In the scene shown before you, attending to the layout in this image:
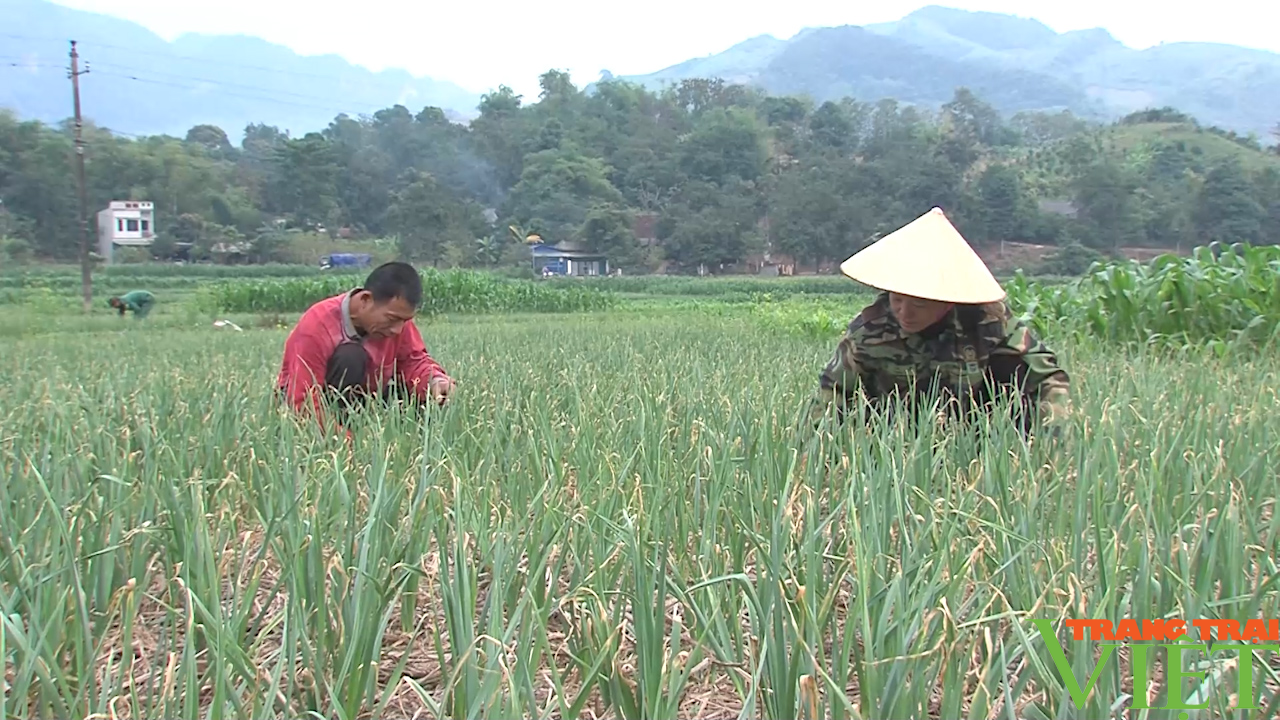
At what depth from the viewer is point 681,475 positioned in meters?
1.96

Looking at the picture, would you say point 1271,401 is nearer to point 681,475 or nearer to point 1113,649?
point 681,475

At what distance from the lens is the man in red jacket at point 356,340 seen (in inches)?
127

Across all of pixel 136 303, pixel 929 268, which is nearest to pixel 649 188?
pixel 136 303

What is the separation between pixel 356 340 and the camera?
11.0 ft

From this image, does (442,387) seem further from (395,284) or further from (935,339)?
(935,339)

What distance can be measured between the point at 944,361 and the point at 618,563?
1.57m

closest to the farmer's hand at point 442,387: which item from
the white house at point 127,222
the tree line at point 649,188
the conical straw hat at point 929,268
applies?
the conical straw hat at point 929,268

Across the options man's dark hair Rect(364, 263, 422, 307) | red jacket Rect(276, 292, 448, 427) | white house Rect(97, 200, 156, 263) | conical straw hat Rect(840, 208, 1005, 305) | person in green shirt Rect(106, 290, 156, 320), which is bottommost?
person in green shirt Rect(106, 290, 156, 320)

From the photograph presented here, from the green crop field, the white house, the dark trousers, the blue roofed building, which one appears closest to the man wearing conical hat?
the green crop field

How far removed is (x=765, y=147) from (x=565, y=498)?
50.0 metres

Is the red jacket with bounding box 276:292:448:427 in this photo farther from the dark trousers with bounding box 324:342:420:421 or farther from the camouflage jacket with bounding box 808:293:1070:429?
the camouflage jacket with bounding box 808:293:1070:429

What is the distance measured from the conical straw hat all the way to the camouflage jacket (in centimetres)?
27

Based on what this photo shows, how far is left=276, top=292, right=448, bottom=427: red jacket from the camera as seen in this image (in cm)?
322

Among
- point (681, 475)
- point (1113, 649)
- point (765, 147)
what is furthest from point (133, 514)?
point (765, 147)
